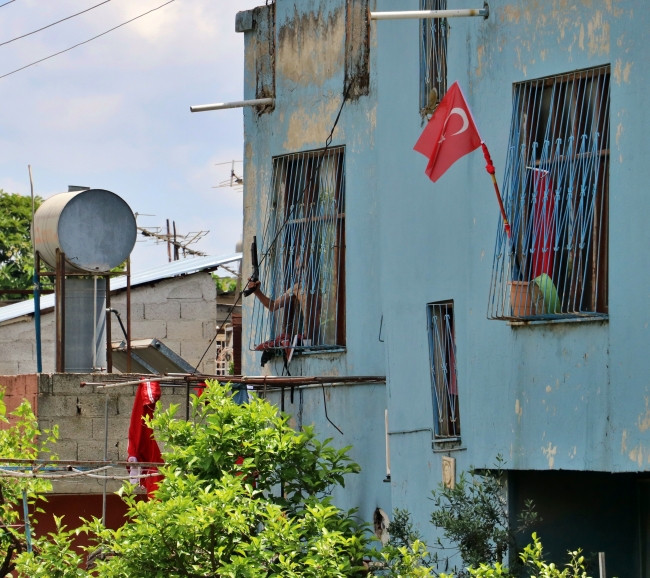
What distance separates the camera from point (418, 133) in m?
10.2

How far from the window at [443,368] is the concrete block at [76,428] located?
5.07 m

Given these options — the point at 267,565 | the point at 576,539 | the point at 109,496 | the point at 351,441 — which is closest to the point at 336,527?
the point at 267,565

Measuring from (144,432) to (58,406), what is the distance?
1.61 metres

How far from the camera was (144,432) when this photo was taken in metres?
12.3

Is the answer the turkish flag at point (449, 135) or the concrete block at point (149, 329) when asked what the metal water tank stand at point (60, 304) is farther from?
the concrete block at point (149, 329)

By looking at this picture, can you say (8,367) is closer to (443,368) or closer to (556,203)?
(443,368)

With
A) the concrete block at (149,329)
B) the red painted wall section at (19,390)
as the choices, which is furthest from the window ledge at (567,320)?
the concrete block at (149,329)

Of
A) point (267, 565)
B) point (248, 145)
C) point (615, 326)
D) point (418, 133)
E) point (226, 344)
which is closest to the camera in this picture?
point (615, 326)

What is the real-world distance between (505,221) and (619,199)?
953 mm

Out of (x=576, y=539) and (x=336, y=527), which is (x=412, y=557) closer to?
(x=336, y=527)

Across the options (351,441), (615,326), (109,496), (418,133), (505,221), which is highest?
(418,133)

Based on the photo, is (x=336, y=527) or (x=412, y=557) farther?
(x=336, y=527)

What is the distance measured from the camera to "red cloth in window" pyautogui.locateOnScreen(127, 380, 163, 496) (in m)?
11.9

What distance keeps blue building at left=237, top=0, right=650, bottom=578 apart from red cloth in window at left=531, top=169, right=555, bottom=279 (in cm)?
1
